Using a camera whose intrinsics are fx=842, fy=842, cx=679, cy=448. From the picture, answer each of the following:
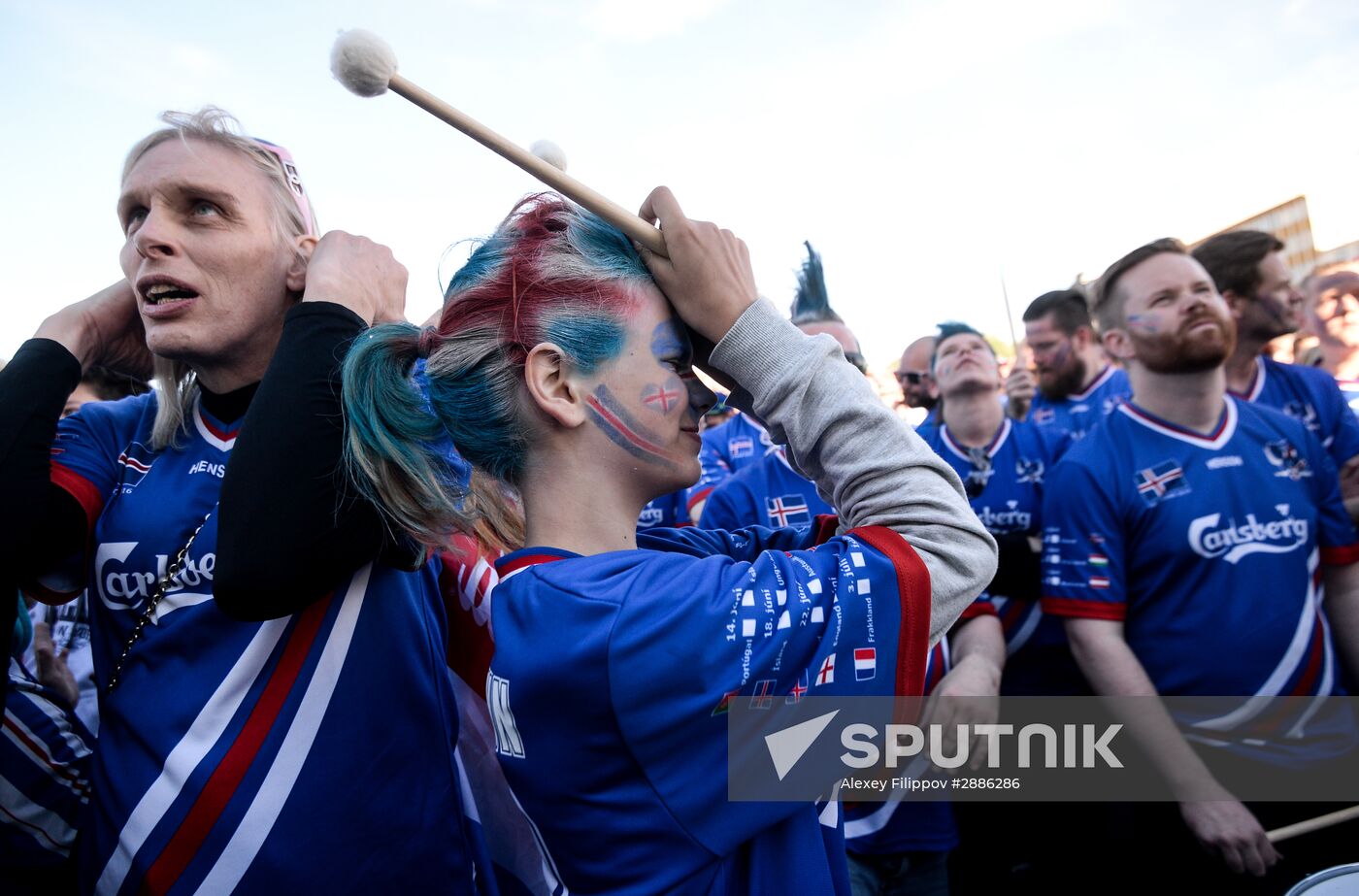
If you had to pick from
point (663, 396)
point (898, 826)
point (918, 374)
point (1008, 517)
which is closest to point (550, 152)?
point (663, 396)

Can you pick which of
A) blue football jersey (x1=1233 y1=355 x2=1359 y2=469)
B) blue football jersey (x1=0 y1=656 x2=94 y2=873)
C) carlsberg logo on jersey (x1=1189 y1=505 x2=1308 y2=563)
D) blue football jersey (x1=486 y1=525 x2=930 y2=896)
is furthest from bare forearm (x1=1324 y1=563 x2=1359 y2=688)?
blue football jersey (x1=0 y1=656 x2=94 y2=873)

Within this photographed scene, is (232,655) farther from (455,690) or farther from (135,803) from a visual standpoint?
(455,690)

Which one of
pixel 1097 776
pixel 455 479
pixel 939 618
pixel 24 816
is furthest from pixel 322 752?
pixel 1097 776

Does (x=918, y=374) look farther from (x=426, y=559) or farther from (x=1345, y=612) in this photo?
(x=426, y=559)

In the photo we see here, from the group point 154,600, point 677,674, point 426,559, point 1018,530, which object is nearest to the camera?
point 677,674

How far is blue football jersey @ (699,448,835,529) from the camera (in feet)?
11.0

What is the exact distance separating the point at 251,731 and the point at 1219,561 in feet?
8.97

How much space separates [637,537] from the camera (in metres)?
1.62

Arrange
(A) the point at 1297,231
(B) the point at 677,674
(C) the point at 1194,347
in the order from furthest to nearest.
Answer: (A) the point at 1297,231
(C) the point at 1194,347
(B) the point at 677,674

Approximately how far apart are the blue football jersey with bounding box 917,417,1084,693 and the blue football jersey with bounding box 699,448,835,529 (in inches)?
21.3

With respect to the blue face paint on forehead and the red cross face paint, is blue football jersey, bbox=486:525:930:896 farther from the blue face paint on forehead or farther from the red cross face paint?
the blue face paint on forehead

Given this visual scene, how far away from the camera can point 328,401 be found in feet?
4.53

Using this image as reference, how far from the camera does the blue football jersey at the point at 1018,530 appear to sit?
320 cm

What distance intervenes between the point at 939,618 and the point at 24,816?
1952 millimetres
